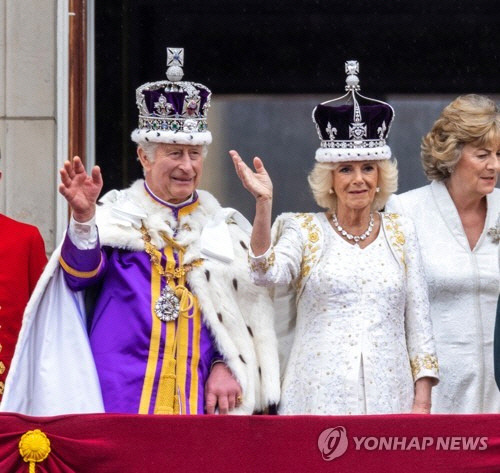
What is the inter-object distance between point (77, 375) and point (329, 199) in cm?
111

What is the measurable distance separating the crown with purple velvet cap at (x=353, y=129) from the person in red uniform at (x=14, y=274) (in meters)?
1.09

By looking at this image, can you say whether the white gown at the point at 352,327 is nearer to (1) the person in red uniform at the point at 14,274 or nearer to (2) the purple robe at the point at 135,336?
(2) the purple robe at the point at 135,336

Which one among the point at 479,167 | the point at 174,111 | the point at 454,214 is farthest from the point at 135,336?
the point at 479,167

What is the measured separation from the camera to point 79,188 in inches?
209

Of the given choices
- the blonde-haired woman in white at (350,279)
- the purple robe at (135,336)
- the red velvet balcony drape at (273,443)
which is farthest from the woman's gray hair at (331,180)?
the red velvet balcony drape at (273,443)

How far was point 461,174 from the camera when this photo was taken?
6.02 meters

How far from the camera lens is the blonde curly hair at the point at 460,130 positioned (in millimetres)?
5930

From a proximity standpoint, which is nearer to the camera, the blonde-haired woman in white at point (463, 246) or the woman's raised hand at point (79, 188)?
the woman's raised hand at point (79, 188)

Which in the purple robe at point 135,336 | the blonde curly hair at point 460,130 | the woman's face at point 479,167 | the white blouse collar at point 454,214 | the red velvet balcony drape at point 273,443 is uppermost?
the blonde curly hair at point 460,130

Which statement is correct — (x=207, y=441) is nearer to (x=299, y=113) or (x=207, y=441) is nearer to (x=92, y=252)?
→ (x=92, y=252)

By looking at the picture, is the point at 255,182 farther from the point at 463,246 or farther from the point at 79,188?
the point at 463,246

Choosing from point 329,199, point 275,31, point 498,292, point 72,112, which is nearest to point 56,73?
point 72,112

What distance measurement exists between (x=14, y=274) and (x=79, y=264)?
0.47m

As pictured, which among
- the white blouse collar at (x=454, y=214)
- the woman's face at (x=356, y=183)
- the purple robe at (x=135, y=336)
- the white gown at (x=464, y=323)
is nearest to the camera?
the purple robe at (x=135, y=336)
